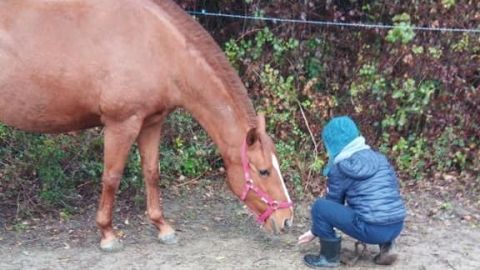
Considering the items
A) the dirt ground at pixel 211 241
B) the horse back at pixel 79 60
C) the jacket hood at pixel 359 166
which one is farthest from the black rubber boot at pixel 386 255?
the horse back at pixel 79 60

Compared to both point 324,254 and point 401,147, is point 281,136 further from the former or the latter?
point 324,254

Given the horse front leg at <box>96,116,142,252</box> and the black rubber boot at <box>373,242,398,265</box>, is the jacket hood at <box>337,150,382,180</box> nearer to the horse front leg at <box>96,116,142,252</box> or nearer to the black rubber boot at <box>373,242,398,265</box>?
the black rubber boot at <box>373,242,398,265</box>

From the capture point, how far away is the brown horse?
470 cm

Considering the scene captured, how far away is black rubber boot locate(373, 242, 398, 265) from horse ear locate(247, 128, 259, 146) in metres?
1.10

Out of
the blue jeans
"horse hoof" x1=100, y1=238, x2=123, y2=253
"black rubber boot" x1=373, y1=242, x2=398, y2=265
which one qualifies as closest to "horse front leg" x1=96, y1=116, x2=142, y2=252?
"horse hoof" x1=100, y1=238, x2=123, y2=253

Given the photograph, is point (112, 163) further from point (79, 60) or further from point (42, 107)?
point (79, 60)

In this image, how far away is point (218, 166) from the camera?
6.80 meters

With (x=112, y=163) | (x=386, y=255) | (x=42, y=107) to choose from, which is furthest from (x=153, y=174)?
(x=386, y=255)

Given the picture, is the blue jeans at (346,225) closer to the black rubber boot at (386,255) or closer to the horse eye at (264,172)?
the black rubber boot at (386,255)

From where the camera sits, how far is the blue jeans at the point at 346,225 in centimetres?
456

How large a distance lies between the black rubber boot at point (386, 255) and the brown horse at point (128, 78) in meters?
0.67

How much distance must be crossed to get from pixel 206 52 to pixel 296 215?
5.57ft

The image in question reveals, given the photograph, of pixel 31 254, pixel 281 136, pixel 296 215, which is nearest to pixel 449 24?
pixel 281 136

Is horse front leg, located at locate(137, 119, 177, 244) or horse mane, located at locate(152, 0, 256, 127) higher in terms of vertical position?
horse mane, located at locate(152, 0, 256, 127)
